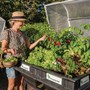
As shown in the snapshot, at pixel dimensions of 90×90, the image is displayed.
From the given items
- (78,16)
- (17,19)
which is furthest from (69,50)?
(78,16)

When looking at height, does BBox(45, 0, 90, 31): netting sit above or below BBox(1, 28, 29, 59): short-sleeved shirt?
above

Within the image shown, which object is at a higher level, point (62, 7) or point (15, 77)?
point (62, 7)

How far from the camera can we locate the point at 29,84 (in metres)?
3.40

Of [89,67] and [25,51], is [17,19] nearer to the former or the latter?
[25,51]

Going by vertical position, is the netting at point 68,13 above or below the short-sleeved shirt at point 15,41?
above

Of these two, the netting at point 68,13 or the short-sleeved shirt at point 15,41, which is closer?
the short-sleeved shirt at point 15,41

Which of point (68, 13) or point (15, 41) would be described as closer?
point (15, 41)

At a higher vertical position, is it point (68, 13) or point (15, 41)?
point (68, 13)

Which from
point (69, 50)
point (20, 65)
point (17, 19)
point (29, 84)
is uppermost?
point (17, 19)

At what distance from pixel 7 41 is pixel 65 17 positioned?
12.7ft

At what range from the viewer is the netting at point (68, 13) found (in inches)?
272

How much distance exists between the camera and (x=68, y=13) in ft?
23.2

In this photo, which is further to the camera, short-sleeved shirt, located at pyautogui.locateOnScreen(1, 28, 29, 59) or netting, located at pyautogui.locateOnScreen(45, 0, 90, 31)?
netting, located at pyautogui.locateOnScreen(45, 0, 90, 31)

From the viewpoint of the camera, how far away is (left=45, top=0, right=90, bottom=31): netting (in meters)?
6.90
